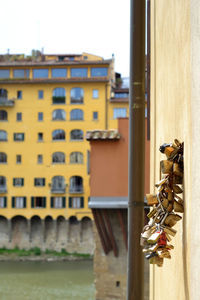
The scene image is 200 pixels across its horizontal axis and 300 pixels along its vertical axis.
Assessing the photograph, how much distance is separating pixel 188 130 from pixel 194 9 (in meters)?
0.40

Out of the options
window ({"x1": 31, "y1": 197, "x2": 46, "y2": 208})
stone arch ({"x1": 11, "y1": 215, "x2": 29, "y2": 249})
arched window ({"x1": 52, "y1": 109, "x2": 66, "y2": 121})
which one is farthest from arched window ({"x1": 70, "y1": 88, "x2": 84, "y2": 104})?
stone arch ({"x1": 11, "y1": 215, "x2": 29, "y2": 249})

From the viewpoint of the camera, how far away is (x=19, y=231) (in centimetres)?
4634

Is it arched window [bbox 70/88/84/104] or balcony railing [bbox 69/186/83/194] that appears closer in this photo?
balcony railing [bbox 69/186/83/194]

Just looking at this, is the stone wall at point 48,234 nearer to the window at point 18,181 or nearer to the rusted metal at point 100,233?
the window at point 18,181

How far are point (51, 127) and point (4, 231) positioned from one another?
848 centimetres

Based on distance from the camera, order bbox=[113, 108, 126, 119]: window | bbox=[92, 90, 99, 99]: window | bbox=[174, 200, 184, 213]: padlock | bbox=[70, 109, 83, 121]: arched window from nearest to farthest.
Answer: bbox=[174, 200, 184, 213]: padlock < bbox=[113, 108, 126, 119]: window < bbox=[92, 90, 99, 99]: window < bbox=[70, 109, 83, 121]: arched window

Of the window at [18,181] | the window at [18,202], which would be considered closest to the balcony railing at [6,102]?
the window at [18,181]

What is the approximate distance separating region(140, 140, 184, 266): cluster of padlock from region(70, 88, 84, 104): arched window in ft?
146

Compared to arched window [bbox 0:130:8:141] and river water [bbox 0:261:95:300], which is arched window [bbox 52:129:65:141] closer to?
arched window [bbox 0:130:8:141]

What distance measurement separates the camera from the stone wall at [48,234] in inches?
1767

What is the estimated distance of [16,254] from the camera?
44188mm

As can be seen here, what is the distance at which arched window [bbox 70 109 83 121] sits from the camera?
4653 cm

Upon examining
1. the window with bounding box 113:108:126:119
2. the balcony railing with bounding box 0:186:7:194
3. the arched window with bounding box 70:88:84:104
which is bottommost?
the balcony railing with bounding box 0:186:7:194

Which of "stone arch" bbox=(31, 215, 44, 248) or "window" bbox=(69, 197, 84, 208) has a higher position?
"window" bbox=(69, 197, 84, 208)
